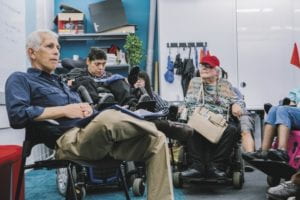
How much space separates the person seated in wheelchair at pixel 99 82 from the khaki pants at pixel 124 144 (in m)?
1.00

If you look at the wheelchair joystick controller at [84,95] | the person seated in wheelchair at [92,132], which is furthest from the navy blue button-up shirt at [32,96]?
the wheelchair joystick controller at [84,95]

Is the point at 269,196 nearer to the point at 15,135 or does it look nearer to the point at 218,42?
the point at 15,135

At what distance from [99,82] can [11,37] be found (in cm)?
111

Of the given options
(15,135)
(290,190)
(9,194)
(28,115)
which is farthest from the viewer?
(15,135)

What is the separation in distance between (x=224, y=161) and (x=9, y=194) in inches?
66.7

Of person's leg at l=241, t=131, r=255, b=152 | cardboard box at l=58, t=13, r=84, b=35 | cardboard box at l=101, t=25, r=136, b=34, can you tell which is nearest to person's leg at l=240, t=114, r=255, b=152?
person's leg at l=241, t=131, r=255, b=152

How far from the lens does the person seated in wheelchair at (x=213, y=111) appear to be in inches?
119

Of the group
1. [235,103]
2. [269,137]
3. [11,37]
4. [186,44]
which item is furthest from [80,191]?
[186,44]

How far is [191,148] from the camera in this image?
10.1 ft

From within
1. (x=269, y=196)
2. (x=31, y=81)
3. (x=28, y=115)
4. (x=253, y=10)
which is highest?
(x=253, y=10)

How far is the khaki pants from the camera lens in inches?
62.6

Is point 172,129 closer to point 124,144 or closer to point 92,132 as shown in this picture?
point 124,144

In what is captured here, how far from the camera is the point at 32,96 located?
6.40ft

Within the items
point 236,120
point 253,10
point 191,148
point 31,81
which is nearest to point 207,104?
point 236,120
